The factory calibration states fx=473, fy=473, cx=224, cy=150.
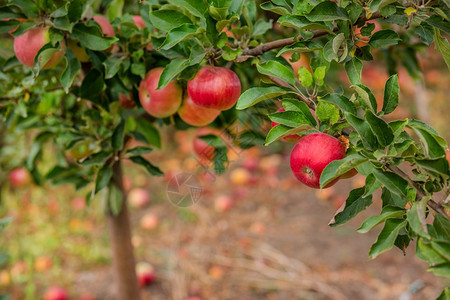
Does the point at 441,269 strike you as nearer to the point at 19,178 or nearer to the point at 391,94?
the point at 391,94

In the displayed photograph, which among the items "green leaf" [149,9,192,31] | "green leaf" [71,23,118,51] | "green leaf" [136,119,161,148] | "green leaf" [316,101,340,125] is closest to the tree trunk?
"green leaf" [136,119,161,148]

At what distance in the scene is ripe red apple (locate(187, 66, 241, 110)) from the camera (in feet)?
2.66

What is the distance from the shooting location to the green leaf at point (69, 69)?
89 cm

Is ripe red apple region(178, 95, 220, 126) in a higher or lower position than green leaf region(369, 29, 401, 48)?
lower

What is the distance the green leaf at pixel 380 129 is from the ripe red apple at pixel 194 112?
1.27ft

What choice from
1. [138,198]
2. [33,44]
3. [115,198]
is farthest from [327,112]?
[138,198]

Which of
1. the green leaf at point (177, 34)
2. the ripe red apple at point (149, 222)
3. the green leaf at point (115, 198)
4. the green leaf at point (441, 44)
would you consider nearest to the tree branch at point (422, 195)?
the green leaf at point (441, 44)

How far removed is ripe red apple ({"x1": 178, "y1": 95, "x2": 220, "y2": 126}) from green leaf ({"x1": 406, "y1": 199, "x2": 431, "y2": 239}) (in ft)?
1.55

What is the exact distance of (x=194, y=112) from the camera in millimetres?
971

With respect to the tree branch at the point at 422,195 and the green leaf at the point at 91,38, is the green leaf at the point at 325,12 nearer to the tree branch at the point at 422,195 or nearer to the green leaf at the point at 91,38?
the tree branch at the point at 422,195

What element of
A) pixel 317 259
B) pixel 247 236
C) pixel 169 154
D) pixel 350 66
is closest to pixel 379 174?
pixel 350 66

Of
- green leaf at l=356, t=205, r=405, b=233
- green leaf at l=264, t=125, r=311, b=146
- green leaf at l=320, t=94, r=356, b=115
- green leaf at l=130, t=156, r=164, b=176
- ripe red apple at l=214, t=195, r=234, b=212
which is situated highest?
green leaf at l=320, t=94, r=356, b=115

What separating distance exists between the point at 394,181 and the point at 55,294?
169cm

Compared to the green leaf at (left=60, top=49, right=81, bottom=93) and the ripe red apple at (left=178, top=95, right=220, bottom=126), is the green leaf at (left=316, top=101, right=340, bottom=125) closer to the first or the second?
the ripe red apple at (left=178, top=95, right=220, bottom=126)
